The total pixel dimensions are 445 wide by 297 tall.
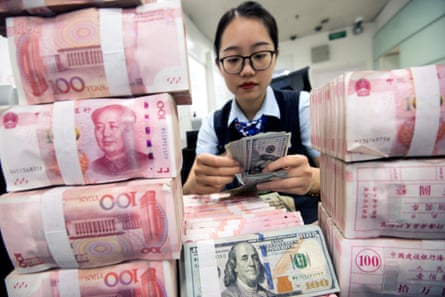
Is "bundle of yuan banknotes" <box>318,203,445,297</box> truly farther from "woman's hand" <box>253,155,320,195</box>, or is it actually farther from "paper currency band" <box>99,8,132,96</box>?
"paper currency band" <box>99,8,132,96</box>

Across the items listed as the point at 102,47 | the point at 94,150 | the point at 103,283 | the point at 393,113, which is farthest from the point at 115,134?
the point at 393,113

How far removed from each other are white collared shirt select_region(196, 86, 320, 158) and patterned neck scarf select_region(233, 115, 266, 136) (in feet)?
0.08

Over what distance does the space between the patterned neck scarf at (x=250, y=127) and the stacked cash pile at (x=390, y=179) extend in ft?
1.91

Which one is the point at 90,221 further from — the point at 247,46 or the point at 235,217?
the point at 247,46

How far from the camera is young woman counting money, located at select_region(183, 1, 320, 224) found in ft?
2.18

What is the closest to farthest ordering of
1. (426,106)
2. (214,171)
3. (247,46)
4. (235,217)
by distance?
1. (426,106)
2. (235,217)
3. (214,171)
4. (247,46)

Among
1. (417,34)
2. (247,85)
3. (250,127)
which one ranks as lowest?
Result: (250,127)

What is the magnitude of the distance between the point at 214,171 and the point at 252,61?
1.40 feet

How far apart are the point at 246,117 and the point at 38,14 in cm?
79

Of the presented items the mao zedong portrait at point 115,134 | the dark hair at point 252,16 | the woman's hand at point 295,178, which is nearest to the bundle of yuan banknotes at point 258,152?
the woman's hand at point 295,178

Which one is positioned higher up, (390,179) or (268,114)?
(268,114)

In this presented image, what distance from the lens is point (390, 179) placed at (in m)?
0.36

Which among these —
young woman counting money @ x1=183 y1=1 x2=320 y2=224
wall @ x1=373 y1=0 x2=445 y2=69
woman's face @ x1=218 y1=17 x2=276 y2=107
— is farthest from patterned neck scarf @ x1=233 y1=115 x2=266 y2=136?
wall @ x1=373 y1=0 x2=445 y2=69

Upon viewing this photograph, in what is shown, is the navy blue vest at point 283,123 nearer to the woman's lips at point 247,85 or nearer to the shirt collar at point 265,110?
the shirt collar at point 265,110
